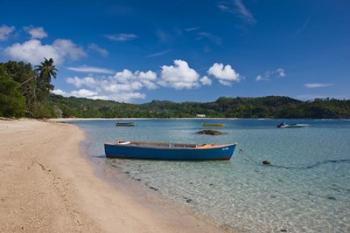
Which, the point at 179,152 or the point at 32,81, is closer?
the point at 179,152

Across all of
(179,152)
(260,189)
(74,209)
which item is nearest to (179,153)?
(179,152)

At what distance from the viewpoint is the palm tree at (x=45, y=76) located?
261ft

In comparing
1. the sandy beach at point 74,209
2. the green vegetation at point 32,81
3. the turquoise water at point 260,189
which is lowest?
the turquoise water at point 260,189

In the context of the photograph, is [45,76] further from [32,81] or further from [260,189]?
[260,189]

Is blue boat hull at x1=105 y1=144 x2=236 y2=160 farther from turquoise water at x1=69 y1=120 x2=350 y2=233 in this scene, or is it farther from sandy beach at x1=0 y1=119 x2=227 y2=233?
sandy beach at x1=0 y1=119 x2=227 y2=233

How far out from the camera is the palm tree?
3135 inches

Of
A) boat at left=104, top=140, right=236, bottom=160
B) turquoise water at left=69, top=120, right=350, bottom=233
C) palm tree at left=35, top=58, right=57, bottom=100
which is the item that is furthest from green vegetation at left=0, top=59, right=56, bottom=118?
turquoise water at left=69, top=120, right=350, bottom=233

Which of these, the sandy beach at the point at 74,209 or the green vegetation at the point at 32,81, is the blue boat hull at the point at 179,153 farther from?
the green vegetation at the point at 32,81

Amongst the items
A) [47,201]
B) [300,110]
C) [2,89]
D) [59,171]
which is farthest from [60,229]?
[300,110]

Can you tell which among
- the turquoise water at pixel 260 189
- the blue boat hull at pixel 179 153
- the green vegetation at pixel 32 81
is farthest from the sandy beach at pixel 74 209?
the green vegetation at pixel 32 81

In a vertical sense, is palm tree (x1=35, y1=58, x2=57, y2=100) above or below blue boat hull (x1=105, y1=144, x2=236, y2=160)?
above

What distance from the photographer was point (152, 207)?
1020 centimetres

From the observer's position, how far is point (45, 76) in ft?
262

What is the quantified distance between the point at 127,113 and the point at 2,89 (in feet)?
464
